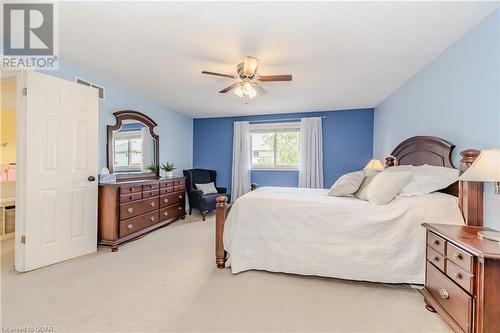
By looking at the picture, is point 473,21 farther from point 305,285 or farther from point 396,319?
point 305,285

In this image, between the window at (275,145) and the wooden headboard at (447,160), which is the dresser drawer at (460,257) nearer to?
the wooden headboard at (447,160)

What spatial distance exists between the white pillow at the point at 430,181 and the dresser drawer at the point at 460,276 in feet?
2.60

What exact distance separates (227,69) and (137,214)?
2.46 meters

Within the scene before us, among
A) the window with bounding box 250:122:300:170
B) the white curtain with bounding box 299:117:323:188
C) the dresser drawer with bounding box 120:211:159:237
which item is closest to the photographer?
the dresser drawer with bounding box 120:211:159:237

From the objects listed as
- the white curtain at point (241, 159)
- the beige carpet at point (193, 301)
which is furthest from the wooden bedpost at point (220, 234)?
the white curtain at point (241, 159)

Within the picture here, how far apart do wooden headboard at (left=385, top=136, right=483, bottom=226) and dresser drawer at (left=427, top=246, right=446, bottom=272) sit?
435 millimetres

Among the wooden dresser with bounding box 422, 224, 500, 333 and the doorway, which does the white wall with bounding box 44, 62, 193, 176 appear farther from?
the wooden dresser with bounding box 422, 224, 500, 333

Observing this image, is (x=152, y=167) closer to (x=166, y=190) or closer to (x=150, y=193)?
(x=166, y=190)

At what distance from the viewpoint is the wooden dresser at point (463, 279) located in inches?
51.4

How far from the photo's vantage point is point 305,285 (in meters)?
2.19

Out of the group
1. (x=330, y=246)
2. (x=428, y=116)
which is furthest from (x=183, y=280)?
(x=428, y=116)

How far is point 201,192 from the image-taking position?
4.80 meters

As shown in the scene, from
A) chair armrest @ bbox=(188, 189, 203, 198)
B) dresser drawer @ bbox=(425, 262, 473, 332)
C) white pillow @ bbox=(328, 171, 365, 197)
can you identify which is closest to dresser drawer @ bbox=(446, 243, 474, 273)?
dresser drawer @ bbox=(425, 262, 473, 332)

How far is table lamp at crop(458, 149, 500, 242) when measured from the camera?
146cm
